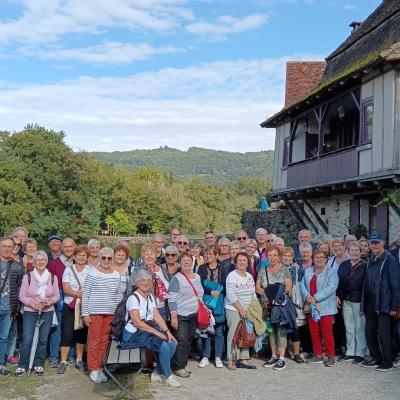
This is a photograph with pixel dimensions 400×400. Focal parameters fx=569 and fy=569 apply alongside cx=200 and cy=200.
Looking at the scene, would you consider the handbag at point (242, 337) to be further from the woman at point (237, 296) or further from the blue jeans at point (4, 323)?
the blue jeans at point (4, 323)

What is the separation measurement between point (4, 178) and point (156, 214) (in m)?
24.0

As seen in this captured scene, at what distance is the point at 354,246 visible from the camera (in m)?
8.44

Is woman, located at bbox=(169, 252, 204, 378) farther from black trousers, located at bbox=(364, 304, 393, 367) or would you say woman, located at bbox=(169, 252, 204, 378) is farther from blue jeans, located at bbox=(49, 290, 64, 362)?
black trousers, located at bbox=(364, 304, 393, 367)

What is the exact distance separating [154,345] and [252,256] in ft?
8.29

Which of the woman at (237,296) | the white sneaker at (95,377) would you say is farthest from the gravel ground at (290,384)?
the white sneaker at (95,377)

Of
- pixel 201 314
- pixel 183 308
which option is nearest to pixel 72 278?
pixel 183 308

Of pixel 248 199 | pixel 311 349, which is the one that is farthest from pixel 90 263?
pixel 248 199

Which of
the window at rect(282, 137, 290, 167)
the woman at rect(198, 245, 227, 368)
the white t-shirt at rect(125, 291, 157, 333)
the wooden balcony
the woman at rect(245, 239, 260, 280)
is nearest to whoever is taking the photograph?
the white t-shirt at rect(125, 291, 157, 333)

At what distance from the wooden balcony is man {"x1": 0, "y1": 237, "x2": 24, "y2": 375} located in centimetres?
1111

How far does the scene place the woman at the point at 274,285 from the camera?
815 centimetres

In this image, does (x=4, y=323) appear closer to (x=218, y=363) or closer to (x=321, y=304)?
(x=218, y=363)

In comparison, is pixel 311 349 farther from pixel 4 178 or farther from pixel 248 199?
pixel 248 199

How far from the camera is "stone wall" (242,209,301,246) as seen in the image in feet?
80.3

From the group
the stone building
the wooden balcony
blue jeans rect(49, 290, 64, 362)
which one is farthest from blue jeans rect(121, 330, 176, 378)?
the wooden balcony
